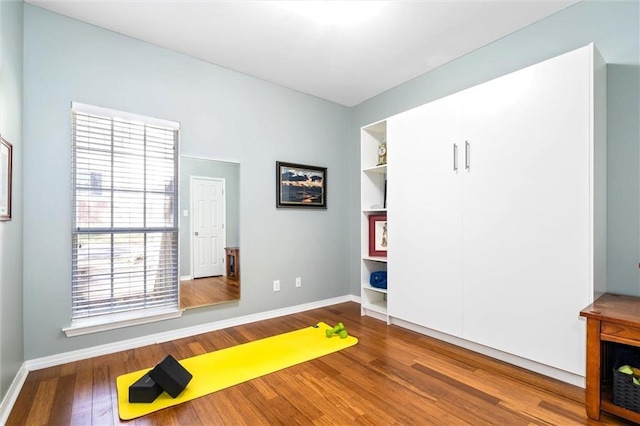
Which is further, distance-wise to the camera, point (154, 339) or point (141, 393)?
point (154, 339)

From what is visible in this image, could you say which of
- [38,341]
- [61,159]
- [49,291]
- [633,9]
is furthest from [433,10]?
[38,341]

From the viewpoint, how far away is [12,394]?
185 cm

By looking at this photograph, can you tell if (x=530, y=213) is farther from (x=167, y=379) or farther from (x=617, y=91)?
(x=167, y=379)

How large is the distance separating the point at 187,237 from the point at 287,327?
1349mm

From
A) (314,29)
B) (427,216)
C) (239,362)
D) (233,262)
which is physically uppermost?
(314,29)

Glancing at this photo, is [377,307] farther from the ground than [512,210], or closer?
closer

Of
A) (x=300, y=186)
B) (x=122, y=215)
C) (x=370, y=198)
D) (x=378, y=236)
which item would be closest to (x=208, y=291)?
(x=122, y=215)

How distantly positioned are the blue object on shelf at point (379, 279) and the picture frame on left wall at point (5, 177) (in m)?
3.04

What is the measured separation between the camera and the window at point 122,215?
2.46m

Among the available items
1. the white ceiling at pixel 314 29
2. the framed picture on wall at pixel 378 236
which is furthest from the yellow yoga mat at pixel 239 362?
the white ceiling at pixel 314 29

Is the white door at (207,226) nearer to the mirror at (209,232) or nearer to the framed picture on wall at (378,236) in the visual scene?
the mirror at (209,232)

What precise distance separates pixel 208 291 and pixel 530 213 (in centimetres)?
286

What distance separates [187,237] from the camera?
294 cm

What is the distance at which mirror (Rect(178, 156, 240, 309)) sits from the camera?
294 cm
